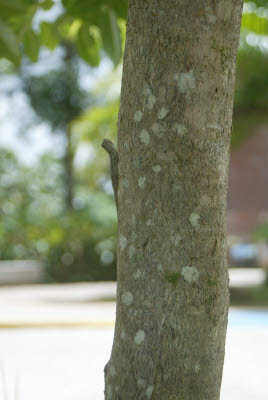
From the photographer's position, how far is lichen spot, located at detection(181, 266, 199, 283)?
2.37 meters

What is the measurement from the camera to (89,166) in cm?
2527

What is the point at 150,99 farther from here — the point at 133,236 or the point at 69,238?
the point at 69,238

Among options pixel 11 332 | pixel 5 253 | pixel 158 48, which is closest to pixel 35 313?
pixel 11 332

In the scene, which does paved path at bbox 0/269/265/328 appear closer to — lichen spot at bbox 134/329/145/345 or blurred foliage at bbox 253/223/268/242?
blurred foliage at bbox 253/223/268/242

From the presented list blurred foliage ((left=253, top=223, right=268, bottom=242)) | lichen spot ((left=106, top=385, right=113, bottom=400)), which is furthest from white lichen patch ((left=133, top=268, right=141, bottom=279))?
blurred foliage ((left=253, top=223, right=268, bottom=242))

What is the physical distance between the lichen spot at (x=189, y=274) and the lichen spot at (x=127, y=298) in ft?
0.72

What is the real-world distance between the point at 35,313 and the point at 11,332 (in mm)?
2283

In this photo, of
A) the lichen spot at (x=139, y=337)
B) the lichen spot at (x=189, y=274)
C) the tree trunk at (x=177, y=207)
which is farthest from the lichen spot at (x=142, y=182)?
the lichen spot at (x=139, y=337)

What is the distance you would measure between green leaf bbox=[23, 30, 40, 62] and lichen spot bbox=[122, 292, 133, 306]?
170cm

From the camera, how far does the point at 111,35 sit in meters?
3.52

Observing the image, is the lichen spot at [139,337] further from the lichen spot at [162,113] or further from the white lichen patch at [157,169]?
the lichen spot at [162,113]

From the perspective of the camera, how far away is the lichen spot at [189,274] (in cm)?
237

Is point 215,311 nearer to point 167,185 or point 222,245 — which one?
point 222,245

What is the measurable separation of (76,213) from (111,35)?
18583mm
